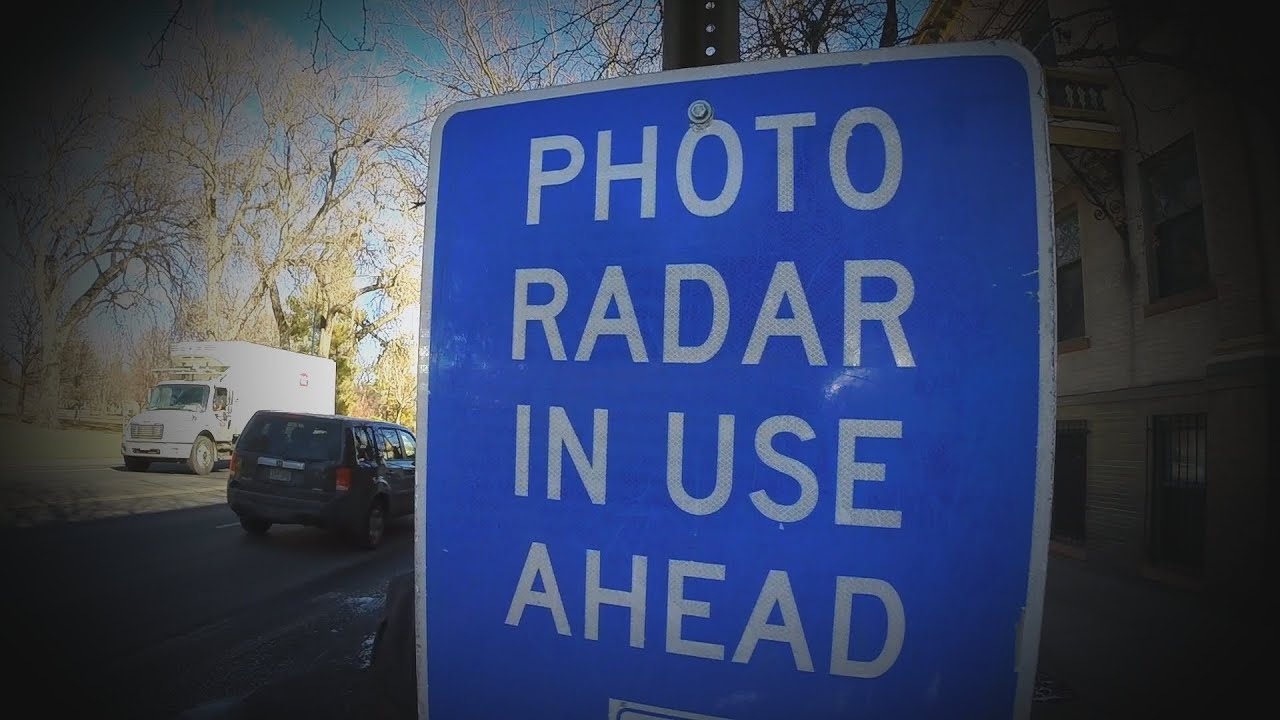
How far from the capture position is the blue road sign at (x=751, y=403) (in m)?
0.89

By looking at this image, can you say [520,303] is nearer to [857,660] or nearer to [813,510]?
[813,510]

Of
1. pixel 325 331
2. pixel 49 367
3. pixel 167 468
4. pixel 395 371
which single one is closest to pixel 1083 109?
pixel 395 371

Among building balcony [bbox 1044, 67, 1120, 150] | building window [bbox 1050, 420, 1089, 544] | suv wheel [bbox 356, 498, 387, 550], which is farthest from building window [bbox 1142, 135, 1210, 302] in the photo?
suv wheel [bbox 356, 498, 387, 550]

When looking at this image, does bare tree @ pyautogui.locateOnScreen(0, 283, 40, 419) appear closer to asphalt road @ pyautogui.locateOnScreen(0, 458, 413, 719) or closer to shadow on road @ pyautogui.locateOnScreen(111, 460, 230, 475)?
shadow on road @ pyautogui.locateOnScreen(111, 460, 230, 475)

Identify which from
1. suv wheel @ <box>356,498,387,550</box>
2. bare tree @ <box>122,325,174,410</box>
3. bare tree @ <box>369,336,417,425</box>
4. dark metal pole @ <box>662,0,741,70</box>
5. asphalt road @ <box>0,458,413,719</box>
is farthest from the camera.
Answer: bare tree @ <box>122,325,174,410</box>

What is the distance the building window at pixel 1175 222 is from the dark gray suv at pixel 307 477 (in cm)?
1140

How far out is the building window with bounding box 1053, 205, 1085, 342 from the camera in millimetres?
9773

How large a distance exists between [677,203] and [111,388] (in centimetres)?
5209

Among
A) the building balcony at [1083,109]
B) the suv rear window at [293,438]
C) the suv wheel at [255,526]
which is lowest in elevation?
the suv wheel at [255,526]

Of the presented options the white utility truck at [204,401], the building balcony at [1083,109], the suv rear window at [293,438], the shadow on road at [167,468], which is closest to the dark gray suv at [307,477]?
the suv rear window at [293,438]

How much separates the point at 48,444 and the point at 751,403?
28.6m

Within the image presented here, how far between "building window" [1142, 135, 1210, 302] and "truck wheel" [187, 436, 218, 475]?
20.4 meters

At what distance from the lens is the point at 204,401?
628 inches

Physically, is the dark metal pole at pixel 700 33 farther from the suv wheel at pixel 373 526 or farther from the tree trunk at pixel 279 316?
the tree trunk at pixel 279 316
